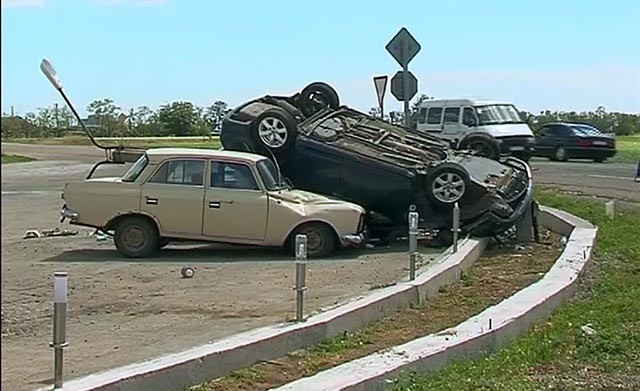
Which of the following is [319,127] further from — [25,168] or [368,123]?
[25,168]

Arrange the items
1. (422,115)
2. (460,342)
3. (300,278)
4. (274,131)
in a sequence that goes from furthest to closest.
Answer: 1. (422,115)
2. (274,131)
3. (300,278)
4. (460,342)

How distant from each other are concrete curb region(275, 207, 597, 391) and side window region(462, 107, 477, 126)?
22.8m

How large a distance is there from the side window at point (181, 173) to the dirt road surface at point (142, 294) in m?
0.98

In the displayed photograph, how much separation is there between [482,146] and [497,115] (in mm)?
16321

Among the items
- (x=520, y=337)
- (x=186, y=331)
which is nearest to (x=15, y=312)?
(x=186, y=331)

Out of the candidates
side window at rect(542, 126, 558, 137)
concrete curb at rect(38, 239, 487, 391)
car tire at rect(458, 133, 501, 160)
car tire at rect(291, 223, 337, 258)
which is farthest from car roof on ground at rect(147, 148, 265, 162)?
side window at rect(542, 126, 558, 137)

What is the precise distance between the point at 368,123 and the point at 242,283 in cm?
555

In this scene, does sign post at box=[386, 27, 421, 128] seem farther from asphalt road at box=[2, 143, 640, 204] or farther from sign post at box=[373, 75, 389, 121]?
asphalt road at box=[2, 143, 640, 204]

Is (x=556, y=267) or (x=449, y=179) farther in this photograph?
(x=449, y=179)

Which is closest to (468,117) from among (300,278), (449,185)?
(449,185)

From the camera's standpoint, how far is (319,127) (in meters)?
15.6

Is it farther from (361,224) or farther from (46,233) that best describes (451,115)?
(361,224)

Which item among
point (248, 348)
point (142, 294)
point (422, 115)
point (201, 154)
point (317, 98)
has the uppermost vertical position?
point (422, 115)

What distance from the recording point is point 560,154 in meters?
39.3
